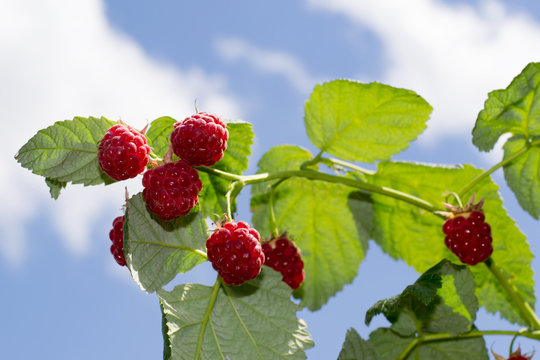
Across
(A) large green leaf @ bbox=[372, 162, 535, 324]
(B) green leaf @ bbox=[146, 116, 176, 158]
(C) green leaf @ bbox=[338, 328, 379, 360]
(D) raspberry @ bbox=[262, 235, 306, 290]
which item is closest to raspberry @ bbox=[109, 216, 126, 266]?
(B) green leaf @ bbox=[146, 116, 176, 158]

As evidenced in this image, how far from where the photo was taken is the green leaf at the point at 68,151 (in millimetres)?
1754

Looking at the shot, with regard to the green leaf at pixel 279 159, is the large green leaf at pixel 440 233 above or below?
below

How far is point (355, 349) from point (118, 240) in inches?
31.7

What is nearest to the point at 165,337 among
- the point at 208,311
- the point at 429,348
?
the point at 208,311

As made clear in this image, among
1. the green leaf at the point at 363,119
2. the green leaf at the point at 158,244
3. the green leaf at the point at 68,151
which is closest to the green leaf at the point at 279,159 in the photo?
the green leaf at the point at 363,119

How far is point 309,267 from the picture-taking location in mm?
2678

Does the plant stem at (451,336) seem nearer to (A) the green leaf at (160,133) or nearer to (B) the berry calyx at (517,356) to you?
(B) the berry calyx at (517,356)

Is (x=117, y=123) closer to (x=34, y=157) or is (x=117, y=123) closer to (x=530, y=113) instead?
(x=34, y=157)

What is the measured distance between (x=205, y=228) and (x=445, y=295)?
84 cm

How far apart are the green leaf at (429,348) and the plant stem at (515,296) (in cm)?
19

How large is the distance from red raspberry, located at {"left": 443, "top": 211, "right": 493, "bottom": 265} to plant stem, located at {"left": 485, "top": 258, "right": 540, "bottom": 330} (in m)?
0.27

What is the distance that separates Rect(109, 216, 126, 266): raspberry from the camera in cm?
178

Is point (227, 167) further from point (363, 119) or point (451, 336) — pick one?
point (451, 336)

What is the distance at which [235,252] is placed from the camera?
1577mm
